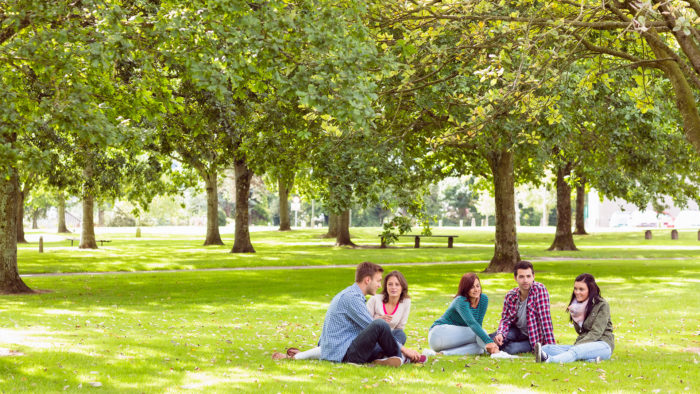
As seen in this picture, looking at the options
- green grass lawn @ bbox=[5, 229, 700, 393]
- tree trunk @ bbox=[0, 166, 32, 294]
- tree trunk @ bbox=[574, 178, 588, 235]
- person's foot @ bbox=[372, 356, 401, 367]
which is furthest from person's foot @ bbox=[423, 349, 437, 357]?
tree trunk @ bbox=[574, 178, 588, 235]

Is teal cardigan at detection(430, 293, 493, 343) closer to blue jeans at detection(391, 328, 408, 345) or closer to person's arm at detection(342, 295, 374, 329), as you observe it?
blue jeans at detection(391, 328, 408, 345)

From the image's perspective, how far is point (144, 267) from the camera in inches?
1198

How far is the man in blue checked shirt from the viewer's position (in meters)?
8.87

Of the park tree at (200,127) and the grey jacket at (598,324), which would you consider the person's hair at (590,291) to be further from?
the park tree at (200,127)

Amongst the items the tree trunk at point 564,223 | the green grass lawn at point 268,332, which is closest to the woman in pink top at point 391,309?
the green grass lawn at point 268,332

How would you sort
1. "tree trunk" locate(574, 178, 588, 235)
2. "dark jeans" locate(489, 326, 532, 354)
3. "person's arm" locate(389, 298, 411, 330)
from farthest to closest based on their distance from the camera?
"tree trunk" locate(574, 178, 588, 235), "dark jeans" locate(489, 326, 532, 354), "person's arm" locate(389, 298, 411, 330)

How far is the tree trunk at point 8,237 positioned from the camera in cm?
2000

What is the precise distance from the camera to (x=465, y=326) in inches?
406

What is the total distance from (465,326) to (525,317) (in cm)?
84

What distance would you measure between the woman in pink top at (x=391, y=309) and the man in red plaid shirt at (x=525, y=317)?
1.38 m

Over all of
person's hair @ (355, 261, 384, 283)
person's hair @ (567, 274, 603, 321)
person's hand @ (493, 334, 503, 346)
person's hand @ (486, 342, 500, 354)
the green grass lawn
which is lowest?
the green grass lawn

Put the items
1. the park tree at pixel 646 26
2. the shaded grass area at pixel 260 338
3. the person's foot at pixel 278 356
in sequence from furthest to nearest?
the park tree at pixel 646 26 < the person's foot at pixel 278 356 < the shaded grass area at pixel 260 338

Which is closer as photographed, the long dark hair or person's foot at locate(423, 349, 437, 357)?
the long dark hair

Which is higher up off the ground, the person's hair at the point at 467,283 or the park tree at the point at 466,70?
the park tree at the point at 466,70
